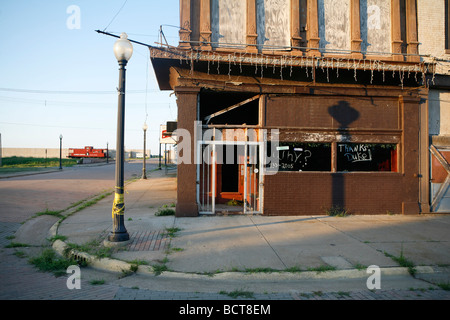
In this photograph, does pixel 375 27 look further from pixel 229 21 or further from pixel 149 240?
pixel 149 240

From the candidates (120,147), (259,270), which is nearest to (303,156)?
(259,270)

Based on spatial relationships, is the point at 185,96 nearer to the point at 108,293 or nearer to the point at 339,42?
the point at 339,42

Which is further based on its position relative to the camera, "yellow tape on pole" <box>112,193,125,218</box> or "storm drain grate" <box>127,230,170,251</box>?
"yellow tape on pole" <box>112,193,125,218</box>

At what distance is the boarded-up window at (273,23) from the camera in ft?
32.2

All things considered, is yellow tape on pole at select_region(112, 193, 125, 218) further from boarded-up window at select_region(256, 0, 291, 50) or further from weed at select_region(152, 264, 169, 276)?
boarded-up window at select_region(256, 0, 291, 50)

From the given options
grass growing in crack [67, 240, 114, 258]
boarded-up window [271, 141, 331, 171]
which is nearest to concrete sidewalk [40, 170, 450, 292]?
grass growing in crack [67, 240, 114, 258]

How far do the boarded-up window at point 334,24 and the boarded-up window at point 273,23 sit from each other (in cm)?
113

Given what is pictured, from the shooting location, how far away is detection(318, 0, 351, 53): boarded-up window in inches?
392

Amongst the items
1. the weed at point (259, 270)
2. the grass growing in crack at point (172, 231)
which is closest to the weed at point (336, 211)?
the grass growing in crack at point (172, 231)

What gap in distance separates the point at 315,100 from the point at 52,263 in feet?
27.5

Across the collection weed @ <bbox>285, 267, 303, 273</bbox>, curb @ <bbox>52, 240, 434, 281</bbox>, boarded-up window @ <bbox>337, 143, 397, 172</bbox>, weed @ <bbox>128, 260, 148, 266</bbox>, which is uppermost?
Result: boarded-up window @ <bbox>337, 143, 397, 172</bbox>

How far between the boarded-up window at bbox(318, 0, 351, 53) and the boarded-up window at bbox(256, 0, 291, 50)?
1.13m

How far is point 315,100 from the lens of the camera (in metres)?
9.86

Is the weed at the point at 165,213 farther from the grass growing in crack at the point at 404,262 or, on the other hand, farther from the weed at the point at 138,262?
the grass growing in crack at the point at 404,262
